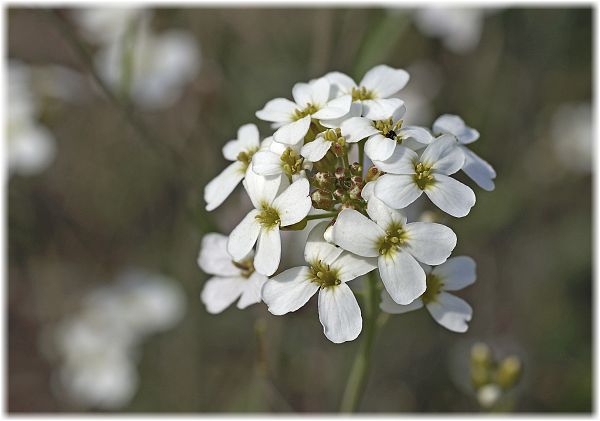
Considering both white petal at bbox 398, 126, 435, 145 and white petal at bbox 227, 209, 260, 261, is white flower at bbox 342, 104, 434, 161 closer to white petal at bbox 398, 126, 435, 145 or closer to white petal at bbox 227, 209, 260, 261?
white petal at bbox 398, 126, 435, 145

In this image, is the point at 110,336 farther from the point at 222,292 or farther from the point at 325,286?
the point at 325,286

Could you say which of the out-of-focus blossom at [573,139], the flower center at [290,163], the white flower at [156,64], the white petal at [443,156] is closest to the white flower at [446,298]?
the white petal at [443,156]

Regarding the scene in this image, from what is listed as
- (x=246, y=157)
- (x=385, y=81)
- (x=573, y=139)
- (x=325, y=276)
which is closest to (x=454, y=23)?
(x=573, y=139)

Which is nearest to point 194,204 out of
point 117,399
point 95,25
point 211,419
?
point 211,419

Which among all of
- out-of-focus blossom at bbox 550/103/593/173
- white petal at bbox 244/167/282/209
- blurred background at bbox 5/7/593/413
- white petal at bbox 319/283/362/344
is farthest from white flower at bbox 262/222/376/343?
out-of-focus blossom at bbox 550/103/593/173

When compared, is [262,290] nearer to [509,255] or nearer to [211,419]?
[211,419]

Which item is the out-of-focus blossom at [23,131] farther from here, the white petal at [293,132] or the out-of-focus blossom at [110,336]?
the white petal at [293,132]
